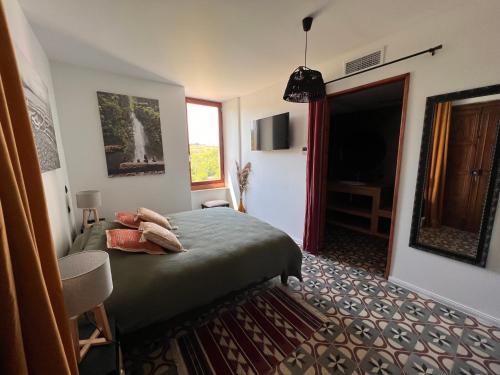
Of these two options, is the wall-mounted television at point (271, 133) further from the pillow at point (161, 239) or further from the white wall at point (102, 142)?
the pillow at point (161, 239)

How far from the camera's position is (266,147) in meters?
3.40

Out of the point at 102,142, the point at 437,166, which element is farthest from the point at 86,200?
the point at 437,166

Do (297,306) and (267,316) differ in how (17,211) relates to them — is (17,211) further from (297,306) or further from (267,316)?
(297,306)

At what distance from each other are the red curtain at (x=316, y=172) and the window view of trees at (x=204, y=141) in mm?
2325

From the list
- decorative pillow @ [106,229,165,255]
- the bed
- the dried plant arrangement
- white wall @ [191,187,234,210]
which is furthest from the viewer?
white wall @ [191,187,234,210]

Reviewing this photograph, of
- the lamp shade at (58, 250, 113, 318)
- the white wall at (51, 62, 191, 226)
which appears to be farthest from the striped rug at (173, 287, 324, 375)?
the white wall at (51, 62, 191, 226)

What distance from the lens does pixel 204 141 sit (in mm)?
4293

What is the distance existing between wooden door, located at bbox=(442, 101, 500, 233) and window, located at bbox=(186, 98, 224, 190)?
3699 millimetres

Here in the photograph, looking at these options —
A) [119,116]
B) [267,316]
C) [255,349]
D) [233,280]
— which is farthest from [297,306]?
[119,116]

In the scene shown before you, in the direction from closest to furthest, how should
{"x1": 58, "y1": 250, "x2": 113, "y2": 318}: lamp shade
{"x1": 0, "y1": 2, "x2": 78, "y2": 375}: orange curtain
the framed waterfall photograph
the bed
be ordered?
{"x1": 0, "y1": 2, "x2": 78, "y2": 375}: orange curtain, {"x1": 58, "y1": 250, "x2": 113, "y2": 318}: lamp shade, the bed, the framed waterfall photograph

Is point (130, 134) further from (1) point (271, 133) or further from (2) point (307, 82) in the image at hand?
(2) point (307, 82)

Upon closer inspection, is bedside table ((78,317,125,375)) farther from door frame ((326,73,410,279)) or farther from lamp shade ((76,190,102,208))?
door frame ((326,73,410,279))

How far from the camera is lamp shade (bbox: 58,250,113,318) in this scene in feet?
2.63

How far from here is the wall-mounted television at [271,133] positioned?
308cm
